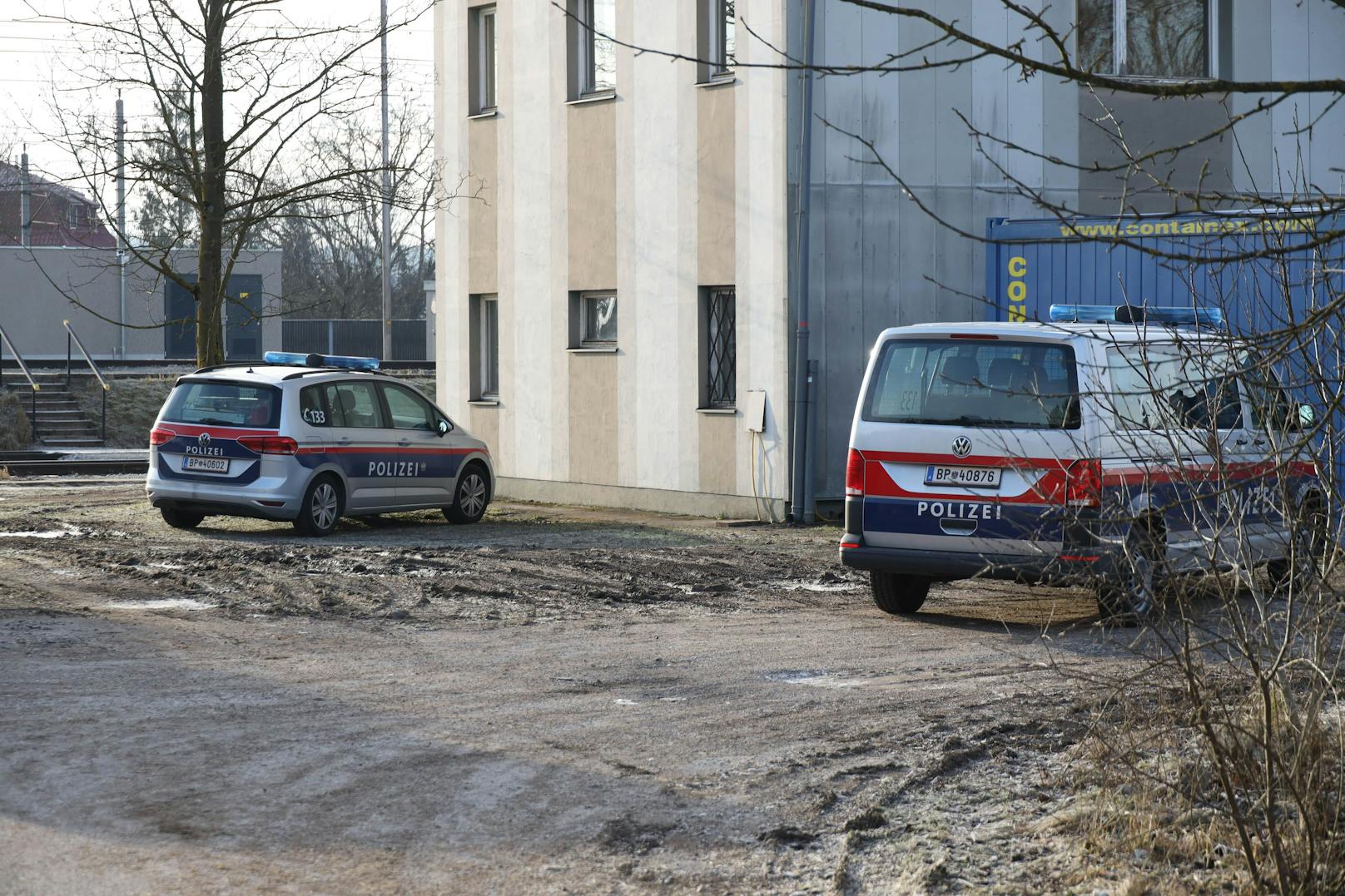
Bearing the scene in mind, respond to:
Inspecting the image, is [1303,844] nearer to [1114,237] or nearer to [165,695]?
[1114,237]

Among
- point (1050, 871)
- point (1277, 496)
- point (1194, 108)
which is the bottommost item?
point (1050, 871)

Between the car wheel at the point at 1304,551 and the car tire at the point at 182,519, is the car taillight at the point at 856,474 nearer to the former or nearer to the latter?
the car wheel at the point at 1304,551

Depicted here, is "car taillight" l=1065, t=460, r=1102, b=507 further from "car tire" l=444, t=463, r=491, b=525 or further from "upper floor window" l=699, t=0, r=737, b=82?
"upper floor window" l=699, t=0, r=737, b=82

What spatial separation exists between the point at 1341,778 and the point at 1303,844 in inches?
14.1

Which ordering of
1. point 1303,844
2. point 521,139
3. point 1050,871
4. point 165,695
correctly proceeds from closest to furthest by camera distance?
point 1303,844, point 1050,871, point 165,695, point 521,139

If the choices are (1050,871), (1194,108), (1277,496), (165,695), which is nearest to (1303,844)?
(1050,871)

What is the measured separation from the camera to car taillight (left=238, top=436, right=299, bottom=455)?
15797 mm

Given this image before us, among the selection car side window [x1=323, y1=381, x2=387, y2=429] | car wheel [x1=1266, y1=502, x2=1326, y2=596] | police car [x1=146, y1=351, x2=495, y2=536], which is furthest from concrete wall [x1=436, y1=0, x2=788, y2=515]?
car wheel [x1=1266, y1=502, x2=1326, y2=596]

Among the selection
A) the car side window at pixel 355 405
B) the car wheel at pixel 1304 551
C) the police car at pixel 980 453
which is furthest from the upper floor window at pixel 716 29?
the car wheel at pixel 1304 551

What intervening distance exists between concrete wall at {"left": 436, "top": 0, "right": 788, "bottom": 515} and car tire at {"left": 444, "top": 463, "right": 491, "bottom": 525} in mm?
2278

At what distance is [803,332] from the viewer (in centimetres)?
1792

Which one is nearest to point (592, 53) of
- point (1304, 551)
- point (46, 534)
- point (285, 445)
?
point (285, 445)

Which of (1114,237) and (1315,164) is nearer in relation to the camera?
(1114,237)

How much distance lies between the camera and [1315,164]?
66.4 ft
